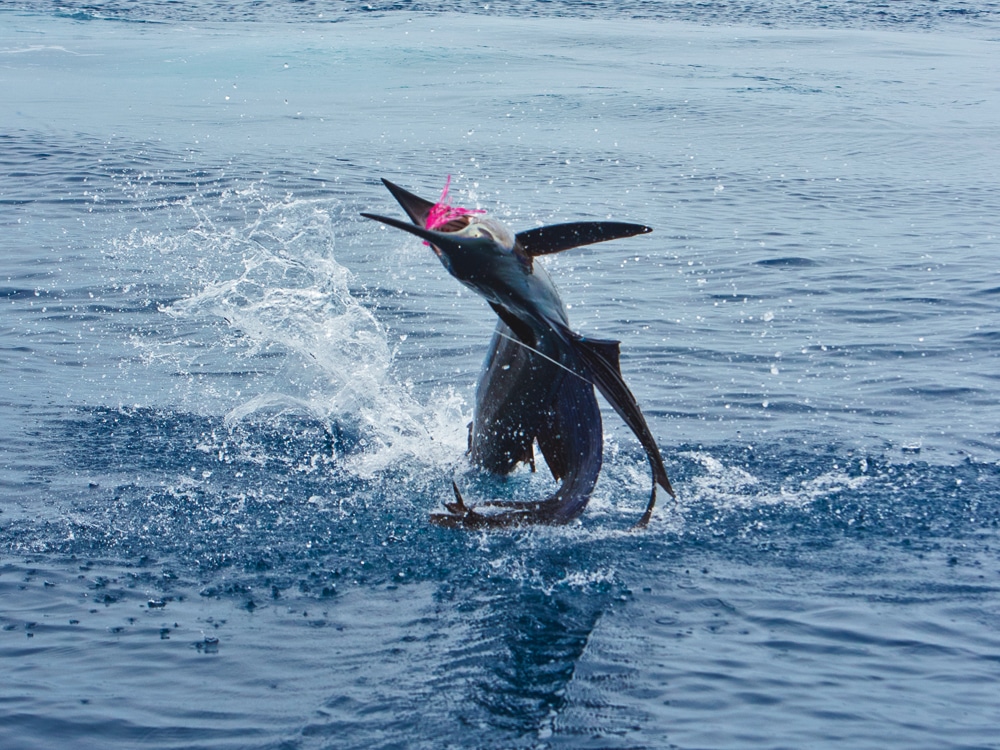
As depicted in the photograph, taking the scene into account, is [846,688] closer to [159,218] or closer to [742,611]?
[742,611]

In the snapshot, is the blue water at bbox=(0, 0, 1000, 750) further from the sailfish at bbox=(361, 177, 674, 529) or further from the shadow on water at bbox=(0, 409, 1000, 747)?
the sailfish at bbox=(361, 177, 674, 529)

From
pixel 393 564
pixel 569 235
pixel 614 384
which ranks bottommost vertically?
pixel 393 564

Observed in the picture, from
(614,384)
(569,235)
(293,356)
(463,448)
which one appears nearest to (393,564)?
(614,384)

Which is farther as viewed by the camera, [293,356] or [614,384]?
[293,356]

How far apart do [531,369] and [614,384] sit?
843mm

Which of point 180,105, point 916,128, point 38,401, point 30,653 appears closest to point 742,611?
point 30,653

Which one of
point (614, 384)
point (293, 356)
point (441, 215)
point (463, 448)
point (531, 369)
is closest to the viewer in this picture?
point (441, 215)

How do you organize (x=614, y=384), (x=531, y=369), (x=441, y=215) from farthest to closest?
1. (x=531, y=369)
2. (x=614, y=384)
3. (x=441, y=215)

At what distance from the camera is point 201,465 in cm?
951

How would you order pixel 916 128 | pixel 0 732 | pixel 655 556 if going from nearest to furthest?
1. pixel 0 732
2. pixel 655 556
3. pixel 916 128

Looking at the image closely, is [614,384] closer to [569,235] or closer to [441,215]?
[569,235]

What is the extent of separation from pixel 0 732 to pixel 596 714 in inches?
121

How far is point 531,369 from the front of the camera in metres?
7.73

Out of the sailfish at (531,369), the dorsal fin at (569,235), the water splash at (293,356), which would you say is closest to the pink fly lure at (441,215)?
the sailfish at (531,369)
